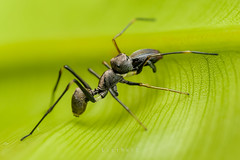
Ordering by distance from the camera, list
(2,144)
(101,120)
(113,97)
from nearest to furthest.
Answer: (2,144) < (101,120) < (113,97)

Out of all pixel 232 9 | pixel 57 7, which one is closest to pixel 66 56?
pixel 57 7

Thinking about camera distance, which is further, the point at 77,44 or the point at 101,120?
the point at 77,44

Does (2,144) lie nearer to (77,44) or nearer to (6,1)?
(77,44)

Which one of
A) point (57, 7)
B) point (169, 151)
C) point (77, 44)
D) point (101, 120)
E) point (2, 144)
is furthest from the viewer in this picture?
point (57, 7)

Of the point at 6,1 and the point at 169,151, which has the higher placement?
the point at 6,1

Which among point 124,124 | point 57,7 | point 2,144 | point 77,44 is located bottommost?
point 124,124

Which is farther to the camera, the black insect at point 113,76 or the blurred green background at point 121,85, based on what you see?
the black insect at point 113,76

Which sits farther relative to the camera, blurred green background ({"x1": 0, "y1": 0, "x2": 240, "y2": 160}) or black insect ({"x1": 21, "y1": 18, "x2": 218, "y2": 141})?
black insect ({"x1": 21, "y1": 18, "x2": 218, "y2": 141})
